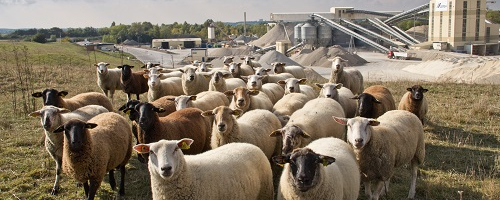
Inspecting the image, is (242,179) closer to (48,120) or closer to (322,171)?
(322,171)

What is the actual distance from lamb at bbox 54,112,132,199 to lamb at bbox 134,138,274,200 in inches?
60.3

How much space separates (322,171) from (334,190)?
0.33 m

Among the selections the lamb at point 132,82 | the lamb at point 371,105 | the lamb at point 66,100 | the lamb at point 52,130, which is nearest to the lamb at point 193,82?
the lamb at point 132,82

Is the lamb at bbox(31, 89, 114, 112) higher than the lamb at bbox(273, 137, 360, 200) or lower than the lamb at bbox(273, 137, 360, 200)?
higher

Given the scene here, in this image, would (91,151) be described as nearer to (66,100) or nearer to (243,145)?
(243,145)

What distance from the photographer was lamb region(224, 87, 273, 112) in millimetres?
9227

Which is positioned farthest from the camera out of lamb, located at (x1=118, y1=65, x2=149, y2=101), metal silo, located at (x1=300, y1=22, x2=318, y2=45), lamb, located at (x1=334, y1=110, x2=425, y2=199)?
metal silo, located at (x1=300, y1=22, x2=318, y2=45)

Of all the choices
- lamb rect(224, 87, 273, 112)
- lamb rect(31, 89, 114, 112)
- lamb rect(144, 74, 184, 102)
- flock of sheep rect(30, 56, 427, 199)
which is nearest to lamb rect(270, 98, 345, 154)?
flock of sheep rect(30, 56, 427, 199)

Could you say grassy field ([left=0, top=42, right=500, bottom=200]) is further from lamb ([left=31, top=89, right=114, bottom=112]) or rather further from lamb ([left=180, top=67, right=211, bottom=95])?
lamb ([left=180, top=67, right=211, bottom=95])

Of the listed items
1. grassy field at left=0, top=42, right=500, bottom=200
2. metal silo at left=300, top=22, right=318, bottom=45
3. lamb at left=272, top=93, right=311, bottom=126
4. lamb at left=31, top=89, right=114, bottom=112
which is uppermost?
metal silo at left=300, top=22, right=318, bottom=45

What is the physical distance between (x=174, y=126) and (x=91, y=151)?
5.68 feet

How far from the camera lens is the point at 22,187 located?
730 cm

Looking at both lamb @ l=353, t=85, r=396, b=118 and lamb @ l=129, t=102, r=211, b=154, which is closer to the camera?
lamb @ l=129, t=102, r=211, b=154

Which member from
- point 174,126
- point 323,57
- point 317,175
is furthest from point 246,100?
point 323,57
